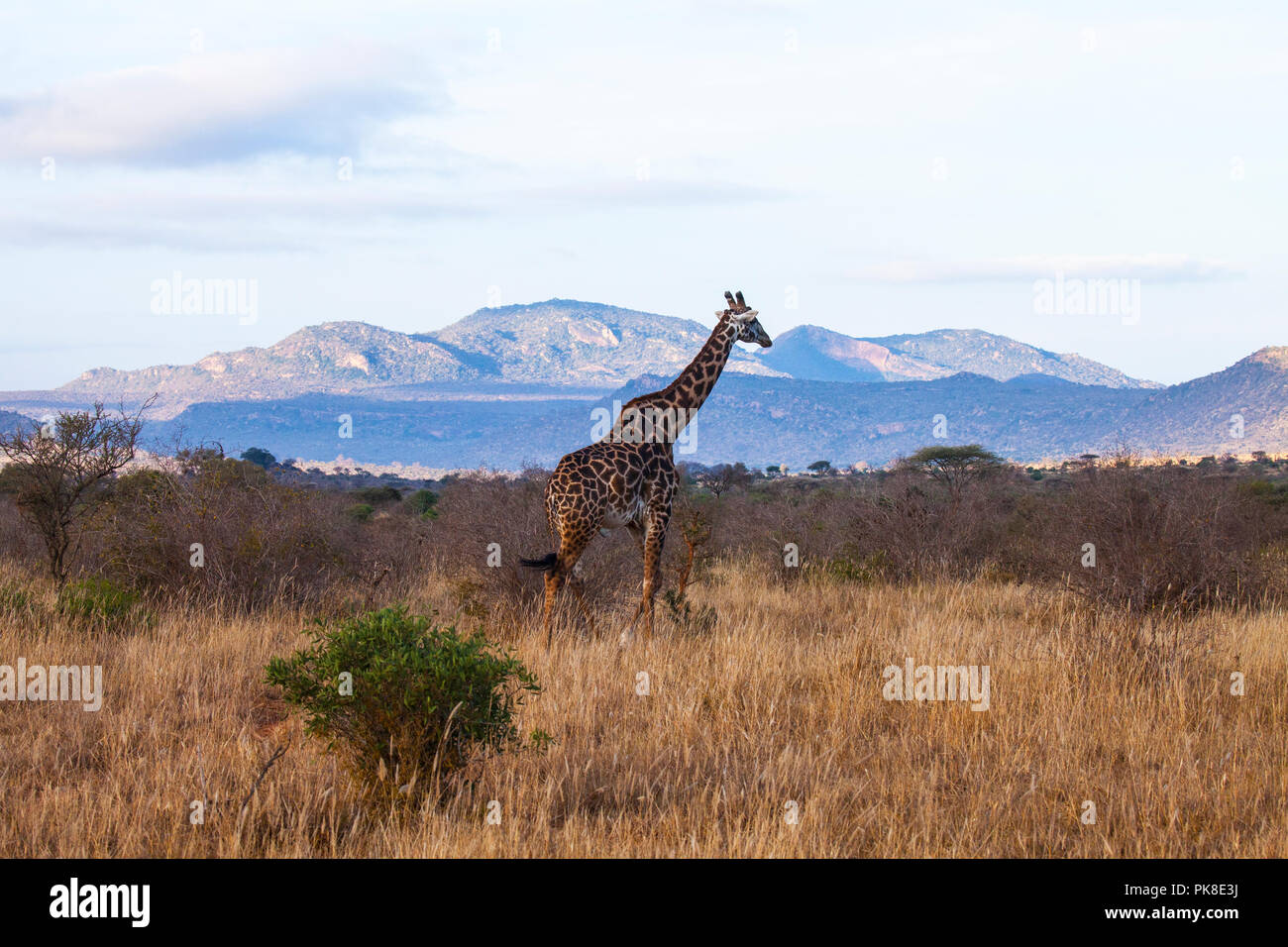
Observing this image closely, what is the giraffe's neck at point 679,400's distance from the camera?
9336 millimetres

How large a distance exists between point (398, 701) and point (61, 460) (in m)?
7.77

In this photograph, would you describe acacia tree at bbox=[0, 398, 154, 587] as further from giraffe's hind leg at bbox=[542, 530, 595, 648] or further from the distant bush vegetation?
giraffe's hind leg at bbox=[542, 530, 595, 648]

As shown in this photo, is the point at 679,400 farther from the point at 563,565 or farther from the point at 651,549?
the point at 563,565

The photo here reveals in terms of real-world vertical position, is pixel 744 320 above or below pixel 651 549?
above

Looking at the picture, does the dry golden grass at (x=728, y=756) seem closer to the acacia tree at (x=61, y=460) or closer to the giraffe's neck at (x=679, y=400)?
the giraffe's neck at (x=679, y=400)

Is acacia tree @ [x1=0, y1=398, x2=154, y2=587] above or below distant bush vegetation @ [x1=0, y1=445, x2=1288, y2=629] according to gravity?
above

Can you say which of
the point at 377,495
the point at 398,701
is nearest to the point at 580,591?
the point at 398,701

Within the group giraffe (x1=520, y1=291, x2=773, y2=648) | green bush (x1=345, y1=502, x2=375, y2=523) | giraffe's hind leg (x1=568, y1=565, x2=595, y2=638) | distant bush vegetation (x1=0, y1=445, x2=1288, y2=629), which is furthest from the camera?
green bush (x1=345, y1=502, x2=375, y2=523)

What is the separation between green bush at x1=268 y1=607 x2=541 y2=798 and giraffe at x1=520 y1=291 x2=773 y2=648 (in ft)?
10.0

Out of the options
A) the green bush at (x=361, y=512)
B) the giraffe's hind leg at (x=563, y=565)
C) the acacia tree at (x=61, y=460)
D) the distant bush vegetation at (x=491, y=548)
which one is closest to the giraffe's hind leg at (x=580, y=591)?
the giraffe's hind leg at (x=563, y=565)

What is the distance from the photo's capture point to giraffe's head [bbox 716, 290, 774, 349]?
33.9 feet

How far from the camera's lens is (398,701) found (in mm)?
5324

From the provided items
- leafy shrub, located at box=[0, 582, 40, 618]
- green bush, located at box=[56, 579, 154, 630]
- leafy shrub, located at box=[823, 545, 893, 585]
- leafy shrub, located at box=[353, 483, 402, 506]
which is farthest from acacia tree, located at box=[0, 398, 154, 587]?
leafy shrub, located at box=[353, 483, 402, 506]
